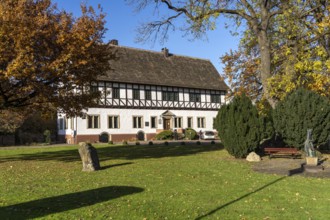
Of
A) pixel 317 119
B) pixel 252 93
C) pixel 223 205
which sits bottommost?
pixel 223 205

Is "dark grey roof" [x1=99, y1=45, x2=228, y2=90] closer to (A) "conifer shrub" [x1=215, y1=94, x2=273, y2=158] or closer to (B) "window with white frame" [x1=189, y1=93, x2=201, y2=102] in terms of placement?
(B) "window with white frame" [x1=189, y1=93, x2=201, y2=102]

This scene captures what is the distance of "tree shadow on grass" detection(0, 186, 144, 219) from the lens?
7.71 meters

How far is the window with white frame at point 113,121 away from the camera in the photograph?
142 feet

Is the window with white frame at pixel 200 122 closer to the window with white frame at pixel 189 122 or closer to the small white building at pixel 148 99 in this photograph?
the small white building at pixel 148 99

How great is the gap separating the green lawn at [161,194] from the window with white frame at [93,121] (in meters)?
27.4

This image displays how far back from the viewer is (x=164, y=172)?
13633 mm

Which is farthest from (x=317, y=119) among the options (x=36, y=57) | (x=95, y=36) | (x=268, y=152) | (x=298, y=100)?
(x=36, y=57)

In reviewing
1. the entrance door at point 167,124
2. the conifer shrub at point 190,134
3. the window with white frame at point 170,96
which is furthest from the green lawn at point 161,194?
the window with white frame at point 170,96

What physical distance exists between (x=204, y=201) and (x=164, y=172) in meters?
5.03

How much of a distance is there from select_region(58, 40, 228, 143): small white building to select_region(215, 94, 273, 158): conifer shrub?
2227cm

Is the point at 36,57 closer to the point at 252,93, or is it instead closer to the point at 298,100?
the point at 298,100

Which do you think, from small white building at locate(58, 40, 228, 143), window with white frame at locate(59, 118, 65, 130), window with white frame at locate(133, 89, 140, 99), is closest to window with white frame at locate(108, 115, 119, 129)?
small white building at locate(58, 40, 228, 143)

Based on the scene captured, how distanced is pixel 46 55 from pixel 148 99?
3027cm

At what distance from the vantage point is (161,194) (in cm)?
953
